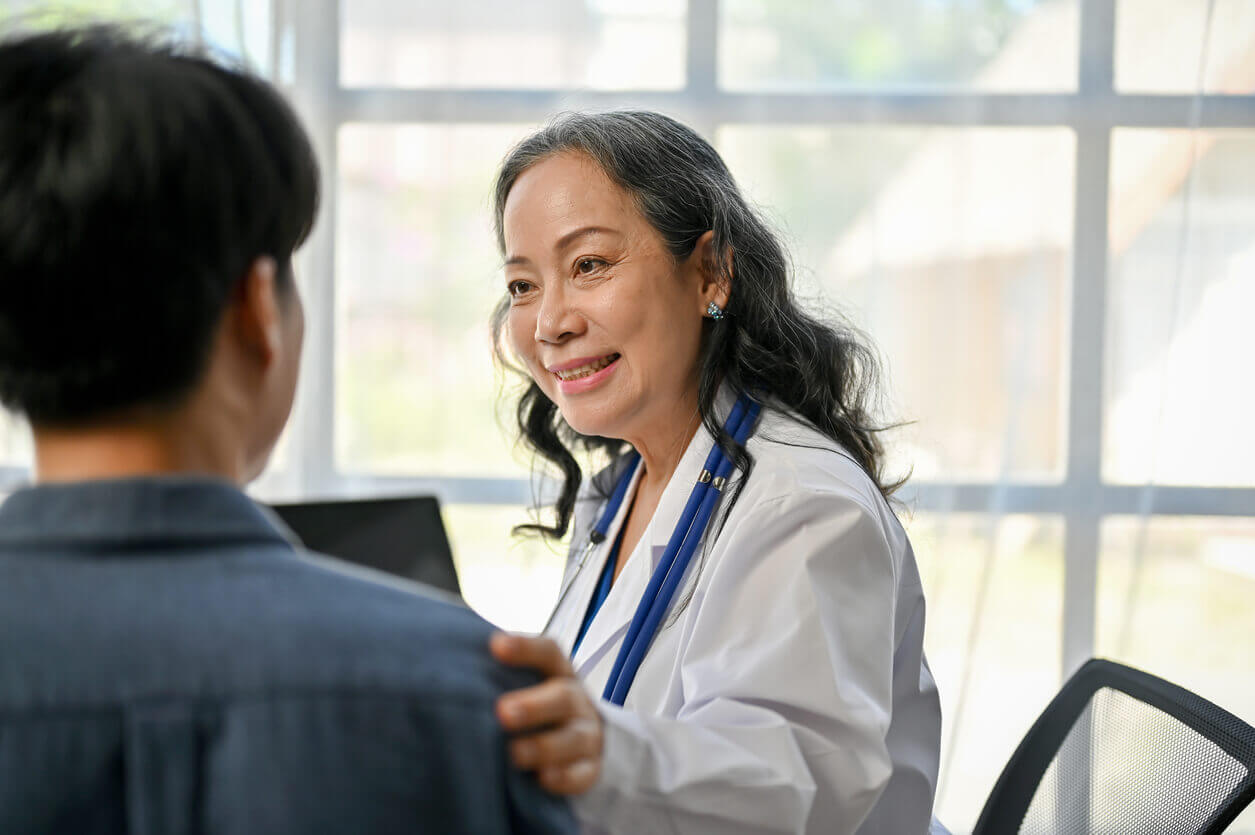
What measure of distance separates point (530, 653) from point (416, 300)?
2.44 m

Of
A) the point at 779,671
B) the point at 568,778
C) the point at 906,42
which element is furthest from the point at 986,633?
the point at 568,778

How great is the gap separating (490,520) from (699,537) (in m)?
1.74

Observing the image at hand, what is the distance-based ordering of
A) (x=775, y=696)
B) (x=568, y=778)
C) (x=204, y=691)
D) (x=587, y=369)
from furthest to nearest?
(x=587, y=369) < (x=775, y=696) < (x=568, y=778) < (x=204, y=691)

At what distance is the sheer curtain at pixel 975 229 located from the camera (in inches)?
110

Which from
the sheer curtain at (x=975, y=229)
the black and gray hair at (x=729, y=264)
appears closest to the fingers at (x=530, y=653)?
the black and gray hair at (x=729, y=264)

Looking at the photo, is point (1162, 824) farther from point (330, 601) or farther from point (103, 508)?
point (103, 508)

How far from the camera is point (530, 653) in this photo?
2.00 ft

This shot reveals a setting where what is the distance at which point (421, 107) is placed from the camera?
9.56 ft

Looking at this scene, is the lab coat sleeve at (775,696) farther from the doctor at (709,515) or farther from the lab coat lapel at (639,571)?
the lab coat lapel at (639,571)

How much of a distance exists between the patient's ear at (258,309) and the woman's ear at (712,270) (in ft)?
3.04

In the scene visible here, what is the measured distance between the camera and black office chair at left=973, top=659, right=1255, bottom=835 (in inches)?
49.3

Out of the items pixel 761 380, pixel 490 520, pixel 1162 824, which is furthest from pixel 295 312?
pixel 490 520

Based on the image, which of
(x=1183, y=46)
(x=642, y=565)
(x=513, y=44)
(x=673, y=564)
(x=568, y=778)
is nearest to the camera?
(x=568, y=778)

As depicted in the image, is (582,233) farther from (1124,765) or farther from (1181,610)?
(1181,610)
